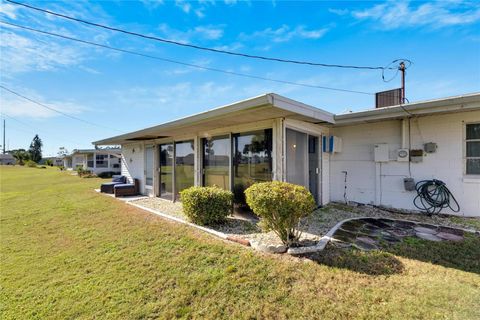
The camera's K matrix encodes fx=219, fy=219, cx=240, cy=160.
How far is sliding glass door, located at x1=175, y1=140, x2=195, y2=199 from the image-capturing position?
24.6 ft

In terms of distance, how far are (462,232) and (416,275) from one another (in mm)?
2621

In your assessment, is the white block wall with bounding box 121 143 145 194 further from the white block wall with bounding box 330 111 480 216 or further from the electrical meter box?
the electrical meter box

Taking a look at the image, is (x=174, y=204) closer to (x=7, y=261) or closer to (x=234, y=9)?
(x=7, y=261)

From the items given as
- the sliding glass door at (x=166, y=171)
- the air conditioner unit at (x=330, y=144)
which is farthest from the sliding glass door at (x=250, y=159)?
the sliding glass door at (x=166, y=171)

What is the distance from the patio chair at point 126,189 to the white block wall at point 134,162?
0.26 metres

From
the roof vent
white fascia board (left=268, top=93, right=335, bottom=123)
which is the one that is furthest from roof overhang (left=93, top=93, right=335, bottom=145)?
the roof vent

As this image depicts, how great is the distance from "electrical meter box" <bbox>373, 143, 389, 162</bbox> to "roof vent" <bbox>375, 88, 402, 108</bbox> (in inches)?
75.7

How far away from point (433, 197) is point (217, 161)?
5.87 metres

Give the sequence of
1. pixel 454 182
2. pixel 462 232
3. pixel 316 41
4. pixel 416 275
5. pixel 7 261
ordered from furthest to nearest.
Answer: pixel 316 41, pixel 454 182, pixel 462 232, pixel 7 261, pixel 416 275

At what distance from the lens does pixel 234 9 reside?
6.73m

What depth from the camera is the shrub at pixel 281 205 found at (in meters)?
3.49

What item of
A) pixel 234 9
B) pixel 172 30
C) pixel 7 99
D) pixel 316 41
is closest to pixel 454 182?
pixel 316 41

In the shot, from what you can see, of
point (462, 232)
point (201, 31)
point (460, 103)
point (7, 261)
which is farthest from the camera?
point (201, 31)

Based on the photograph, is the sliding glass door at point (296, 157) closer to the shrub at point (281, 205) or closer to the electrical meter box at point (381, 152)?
the shrub at point (281, 205)
